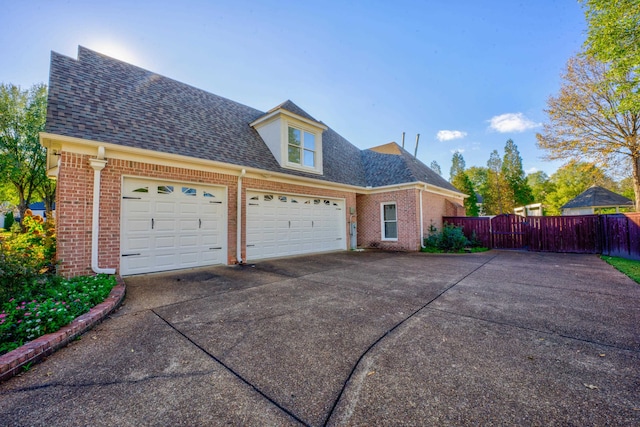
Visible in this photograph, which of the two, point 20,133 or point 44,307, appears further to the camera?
point 20,133

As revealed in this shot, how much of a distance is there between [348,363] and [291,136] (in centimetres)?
868

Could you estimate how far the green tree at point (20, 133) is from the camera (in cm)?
1520

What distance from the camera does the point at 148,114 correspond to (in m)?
6.90

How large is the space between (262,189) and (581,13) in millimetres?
15499

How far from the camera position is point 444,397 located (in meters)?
1.88

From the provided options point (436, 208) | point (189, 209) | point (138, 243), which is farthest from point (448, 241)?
point (138, 243)

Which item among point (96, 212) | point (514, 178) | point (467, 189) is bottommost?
point (96, 212)

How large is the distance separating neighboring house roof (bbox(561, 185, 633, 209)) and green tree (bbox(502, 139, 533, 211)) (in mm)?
5819

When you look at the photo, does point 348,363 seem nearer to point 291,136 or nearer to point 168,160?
point 168,160

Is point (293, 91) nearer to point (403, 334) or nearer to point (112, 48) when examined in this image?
point (112, 48)

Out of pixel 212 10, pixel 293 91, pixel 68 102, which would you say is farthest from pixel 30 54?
pixel 293 91

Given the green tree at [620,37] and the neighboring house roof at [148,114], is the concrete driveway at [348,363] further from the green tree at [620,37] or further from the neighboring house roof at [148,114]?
the green tree at [620,37]

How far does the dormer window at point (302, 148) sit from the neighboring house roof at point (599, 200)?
27008 mm

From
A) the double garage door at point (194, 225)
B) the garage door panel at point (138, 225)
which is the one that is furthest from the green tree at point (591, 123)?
the garage door panel at point (138, 225)
